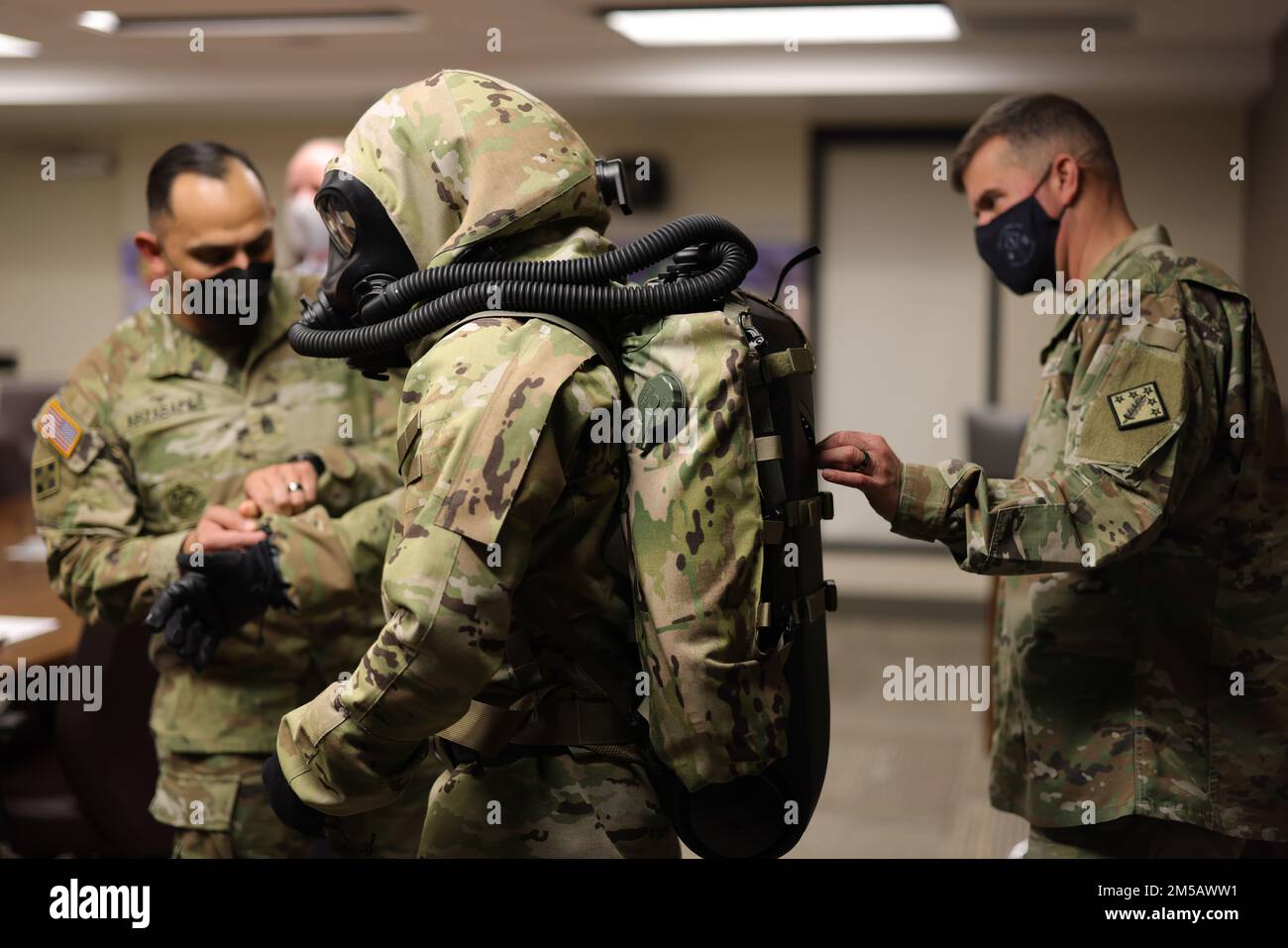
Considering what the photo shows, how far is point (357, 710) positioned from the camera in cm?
115

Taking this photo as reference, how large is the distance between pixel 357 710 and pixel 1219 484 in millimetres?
1160

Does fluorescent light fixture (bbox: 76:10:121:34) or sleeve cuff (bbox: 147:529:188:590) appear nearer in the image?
sleeve cuff (bbox: 147:529:188:590)

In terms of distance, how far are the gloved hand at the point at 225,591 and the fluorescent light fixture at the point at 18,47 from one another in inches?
87.2

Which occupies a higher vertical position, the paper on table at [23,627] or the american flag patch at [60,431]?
the american flag patch at [60,431]

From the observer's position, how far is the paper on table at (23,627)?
99.0 inches

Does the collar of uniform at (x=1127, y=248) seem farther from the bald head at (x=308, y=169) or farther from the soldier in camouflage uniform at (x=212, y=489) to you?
the bald head at (x=308, y=169)

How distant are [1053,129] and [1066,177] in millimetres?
74

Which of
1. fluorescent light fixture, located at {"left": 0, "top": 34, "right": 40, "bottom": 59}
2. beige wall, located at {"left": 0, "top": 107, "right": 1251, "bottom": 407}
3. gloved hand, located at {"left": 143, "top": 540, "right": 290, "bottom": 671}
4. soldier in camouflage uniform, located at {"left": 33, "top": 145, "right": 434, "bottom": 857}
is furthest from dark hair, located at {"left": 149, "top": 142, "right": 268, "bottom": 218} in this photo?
beige wall, located at {"left": 0, "top": 107, "right": 1251, "bottom": 407}

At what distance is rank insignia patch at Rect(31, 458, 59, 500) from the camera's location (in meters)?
1.84

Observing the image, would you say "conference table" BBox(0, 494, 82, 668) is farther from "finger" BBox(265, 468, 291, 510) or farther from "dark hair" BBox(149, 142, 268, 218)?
"dark hair" BBox(149, 142, 268, 218)

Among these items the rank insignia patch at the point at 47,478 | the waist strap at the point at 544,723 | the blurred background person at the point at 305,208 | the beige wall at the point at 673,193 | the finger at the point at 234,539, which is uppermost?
the beige wall at the point at 673,193

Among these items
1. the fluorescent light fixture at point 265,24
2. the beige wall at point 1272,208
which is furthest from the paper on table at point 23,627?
the beige wall at point 1272,208

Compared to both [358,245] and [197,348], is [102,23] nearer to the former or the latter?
[197,348]

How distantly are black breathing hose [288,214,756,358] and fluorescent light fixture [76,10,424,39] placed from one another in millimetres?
3466
